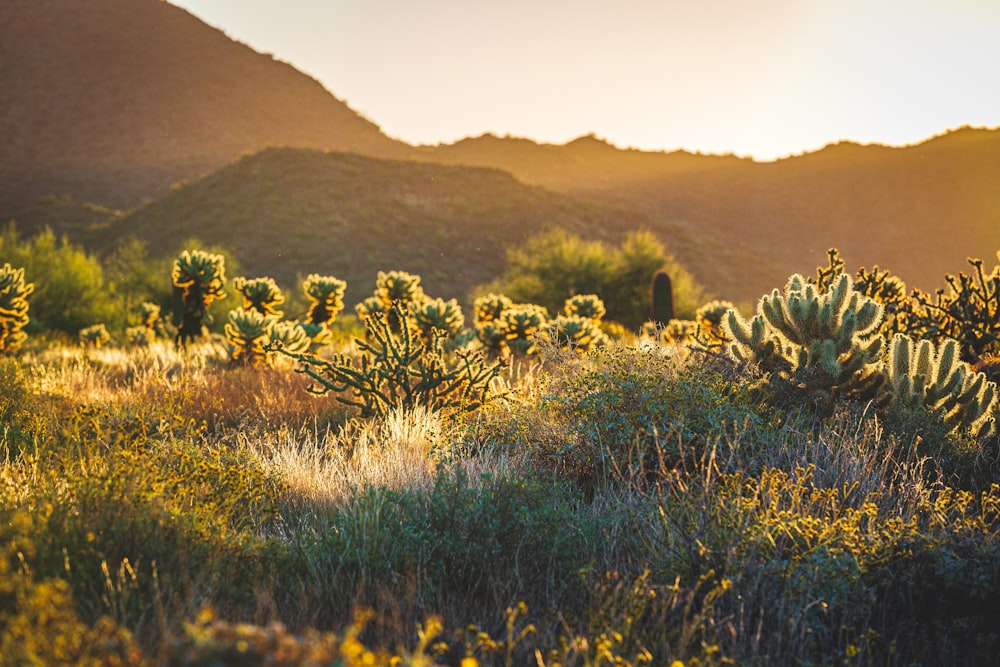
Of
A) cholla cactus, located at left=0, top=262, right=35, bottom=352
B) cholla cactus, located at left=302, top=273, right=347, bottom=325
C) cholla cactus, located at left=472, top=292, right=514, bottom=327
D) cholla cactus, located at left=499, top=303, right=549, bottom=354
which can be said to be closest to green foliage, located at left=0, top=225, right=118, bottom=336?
cholla cactus, located at left=0, top=262, right=35, bottom=352

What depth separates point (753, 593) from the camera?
3416mm

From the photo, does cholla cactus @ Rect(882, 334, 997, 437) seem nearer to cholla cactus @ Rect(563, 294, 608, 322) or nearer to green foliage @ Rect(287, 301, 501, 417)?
green foliage @ Rect(287, 301, 501, 417)

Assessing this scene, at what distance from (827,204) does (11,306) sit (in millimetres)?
64736

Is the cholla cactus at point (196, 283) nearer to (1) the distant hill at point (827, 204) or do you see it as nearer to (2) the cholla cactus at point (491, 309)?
(2) the cholla cactus at point (491, 309)

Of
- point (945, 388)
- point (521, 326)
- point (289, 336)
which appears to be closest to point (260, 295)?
point (289, 336)

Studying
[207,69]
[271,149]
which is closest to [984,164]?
[271,149]

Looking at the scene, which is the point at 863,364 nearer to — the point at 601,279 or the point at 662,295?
the point at 662,295

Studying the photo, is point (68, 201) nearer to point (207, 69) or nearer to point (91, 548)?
point (207, 69)

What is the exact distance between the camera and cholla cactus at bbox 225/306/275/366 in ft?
33.1

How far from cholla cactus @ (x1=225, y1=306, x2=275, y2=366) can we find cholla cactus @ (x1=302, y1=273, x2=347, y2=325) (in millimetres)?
898

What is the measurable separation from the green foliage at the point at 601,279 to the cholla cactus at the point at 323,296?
1012cm

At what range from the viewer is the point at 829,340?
6.08 m

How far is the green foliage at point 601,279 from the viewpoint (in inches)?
861

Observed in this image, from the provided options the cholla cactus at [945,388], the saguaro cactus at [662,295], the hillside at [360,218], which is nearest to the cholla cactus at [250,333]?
the saguaro cactus at [662,295]
